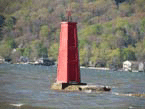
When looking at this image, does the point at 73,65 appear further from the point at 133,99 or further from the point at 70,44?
the point at 133,99

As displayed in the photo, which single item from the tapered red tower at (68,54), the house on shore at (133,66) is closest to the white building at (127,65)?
the house on shore at (133,66)

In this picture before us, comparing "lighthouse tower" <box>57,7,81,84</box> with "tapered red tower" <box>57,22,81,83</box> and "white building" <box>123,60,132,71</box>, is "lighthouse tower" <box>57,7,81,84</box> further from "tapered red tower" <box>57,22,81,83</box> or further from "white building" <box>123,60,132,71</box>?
"white building" <box>123,60,132,71</box>

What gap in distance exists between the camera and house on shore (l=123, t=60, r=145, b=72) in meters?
A: 184

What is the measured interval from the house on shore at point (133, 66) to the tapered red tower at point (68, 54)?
5325 inches

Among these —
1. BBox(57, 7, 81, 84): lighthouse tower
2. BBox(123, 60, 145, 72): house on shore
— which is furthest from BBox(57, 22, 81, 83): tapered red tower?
BBox(123, 60, 145, 72): house on shore

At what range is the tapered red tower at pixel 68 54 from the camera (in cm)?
4984

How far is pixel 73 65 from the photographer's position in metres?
50.2

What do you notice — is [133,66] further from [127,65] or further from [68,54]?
[68,54]

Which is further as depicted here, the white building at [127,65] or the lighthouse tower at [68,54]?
the white building at [127,65]

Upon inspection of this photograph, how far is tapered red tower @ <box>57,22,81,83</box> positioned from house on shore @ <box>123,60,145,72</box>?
135m

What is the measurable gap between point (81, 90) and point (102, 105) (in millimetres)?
8593

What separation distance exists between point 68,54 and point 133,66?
449 ft

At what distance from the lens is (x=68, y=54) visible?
49.9 meters

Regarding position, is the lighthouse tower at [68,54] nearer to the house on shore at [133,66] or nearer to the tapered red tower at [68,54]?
the tapered red tower at [68,54]
